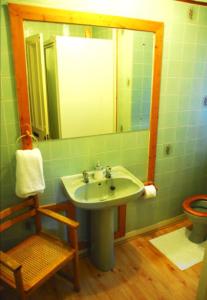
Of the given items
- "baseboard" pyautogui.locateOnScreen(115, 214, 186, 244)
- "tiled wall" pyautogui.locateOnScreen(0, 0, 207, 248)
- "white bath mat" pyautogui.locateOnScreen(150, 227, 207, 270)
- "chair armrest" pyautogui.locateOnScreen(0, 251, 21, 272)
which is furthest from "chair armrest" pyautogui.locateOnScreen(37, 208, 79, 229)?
"white bath mat" pyautogui.locateOnScreen(150, 227, 207, 270)

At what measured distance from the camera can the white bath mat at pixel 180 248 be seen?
2.07 m

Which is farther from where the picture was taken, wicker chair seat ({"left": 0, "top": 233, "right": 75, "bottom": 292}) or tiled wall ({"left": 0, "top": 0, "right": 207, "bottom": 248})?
tiled wall ({"left": 0, "top": 0, "right": 207, "bottom": 248})

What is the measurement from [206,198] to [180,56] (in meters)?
1.43

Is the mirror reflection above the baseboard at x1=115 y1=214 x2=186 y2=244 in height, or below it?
above

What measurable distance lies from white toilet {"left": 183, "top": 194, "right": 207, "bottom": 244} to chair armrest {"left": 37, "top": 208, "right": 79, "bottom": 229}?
1.20m

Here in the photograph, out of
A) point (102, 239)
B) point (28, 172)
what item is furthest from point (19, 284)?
point (102, 239)

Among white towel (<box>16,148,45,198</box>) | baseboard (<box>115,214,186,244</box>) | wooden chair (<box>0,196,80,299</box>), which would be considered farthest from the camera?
baseboard (<box>115,214,186,244</box>)

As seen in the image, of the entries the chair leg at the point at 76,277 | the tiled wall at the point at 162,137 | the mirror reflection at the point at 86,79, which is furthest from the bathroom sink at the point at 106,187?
the chair leg at the point at 76,277

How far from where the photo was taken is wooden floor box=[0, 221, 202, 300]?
1755 mm

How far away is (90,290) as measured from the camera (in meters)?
1.80

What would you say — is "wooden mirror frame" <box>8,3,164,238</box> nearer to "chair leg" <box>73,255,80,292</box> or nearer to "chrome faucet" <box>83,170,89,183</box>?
"chrome faucet" <box>83,170,89,183</box>

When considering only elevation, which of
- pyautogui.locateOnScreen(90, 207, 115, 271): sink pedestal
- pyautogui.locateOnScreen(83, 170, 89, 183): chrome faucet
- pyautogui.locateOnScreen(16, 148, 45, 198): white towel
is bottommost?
pyautogui.locateOnScreen(90, 207, 115, 271): sink pedestal

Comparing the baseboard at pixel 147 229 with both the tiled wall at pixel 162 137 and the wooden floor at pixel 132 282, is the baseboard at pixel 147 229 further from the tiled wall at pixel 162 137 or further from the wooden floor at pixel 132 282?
the wooden floor at pixel 132 282

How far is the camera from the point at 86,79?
1.75m
